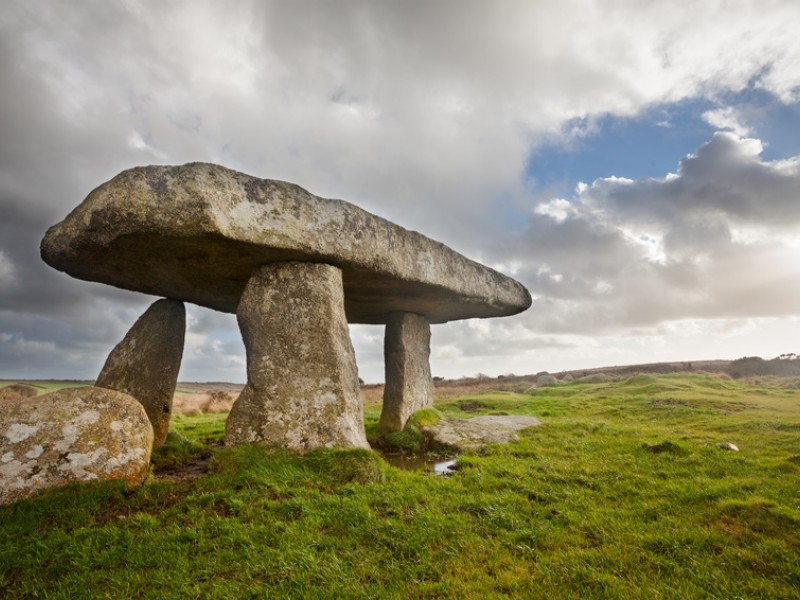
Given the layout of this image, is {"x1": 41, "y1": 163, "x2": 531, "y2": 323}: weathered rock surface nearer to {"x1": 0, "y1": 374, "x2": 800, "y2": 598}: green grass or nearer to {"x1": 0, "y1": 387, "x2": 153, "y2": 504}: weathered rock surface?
{"x1": 0, "y1": 387, "x2": 153, "y2": 504}: weathered rock surface

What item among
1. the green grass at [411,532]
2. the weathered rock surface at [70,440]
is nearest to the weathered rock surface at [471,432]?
the green grass at [411,532]

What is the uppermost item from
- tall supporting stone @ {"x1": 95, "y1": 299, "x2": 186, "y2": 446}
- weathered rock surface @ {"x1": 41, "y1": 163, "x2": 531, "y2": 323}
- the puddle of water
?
weathered rock surface @ {"x1": 41, "y1": 163, "x2": 531, "y2": 323}

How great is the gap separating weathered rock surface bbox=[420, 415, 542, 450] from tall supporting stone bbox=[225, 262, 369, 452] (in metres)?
3.03

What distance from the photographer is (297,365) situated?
7.55 metres

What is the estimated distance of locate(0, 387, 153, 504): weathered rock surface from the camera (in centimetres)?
539

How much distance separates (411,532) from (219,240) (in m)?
4.89

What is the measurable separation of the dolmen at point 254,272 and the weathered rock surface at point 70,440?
1.53 metres

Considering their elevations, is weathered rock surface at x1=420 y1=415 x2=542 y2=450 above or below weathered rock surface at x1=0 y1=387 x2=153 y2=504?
below

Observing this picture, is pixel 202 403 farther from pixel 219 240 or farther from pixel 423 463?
pixel 219 240

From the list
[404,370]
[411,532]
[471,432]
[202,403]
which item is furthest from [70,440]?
[202,403]

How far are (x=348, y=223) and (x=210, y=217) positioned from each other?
95.4 inches

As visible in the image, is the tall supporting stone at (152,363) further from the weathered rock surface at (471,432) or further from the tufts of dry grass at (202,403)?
the tufts of dry grass at (202,403)

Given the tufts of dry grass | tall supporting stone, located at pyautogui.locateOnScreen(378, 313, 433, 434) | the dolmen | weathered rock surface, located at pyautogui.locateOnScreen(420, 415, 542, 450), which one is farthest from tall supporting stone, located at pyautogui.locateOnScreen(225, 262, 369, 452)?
the tufts of dry grass

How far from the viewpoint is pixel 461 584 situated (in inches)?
152
